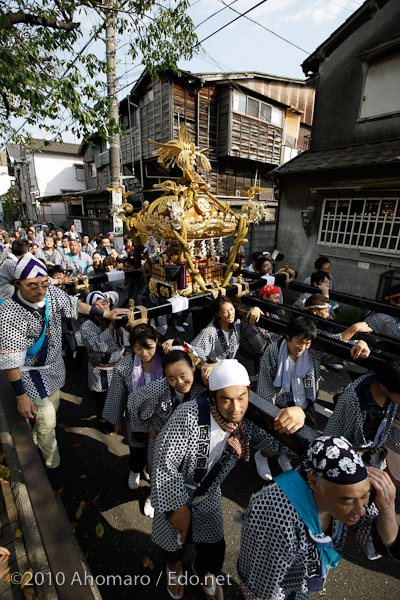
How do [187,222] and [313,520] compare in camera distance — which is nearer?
[313,520]

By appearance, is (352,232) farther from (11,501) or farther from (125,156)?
(125,156)

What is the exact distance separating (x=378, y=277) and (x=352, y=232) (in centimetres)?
133

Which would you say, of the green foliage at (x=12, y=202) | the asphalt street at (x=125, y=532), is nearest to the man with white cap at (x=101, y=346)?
the asphalt street at (x=125, y=532)

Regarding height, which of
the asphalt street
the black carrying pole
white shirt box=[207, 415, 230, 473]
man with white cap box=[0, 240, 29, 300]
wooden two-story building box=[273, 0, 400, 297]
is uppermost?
wooden two-story building box=[273, 0, 400, 297]

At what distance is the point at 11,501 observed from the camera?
232 centimetres

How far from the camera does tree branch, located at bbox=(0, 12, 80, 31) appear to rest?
158 inches

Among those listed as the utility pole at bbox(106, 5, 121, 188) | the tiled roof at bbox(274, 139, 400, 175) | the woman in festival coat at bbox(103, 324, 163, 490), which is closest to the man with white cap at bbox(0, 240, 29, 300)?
the woman in festival coat at bbox(103, 324, 163, 490)

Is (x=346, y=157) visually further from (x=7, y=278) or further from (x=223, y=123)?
(x=223, y=123)

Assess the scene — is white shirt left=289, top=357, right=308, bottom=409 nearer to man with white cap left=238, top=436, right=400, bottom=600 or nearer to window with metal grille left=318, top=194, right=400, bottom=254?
man with white cap left=238, top=436, right=400, bottom=600

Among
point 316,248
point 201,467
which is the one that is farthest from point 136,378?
point 316,248

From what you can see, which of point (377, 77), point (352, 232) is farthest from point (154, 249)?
point (377, 77)

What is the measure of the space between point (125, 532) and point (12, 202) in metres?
40.3

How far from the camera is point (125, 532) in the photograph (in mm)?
2396

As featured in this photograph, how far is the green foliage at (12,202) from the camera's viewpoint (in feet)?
110
